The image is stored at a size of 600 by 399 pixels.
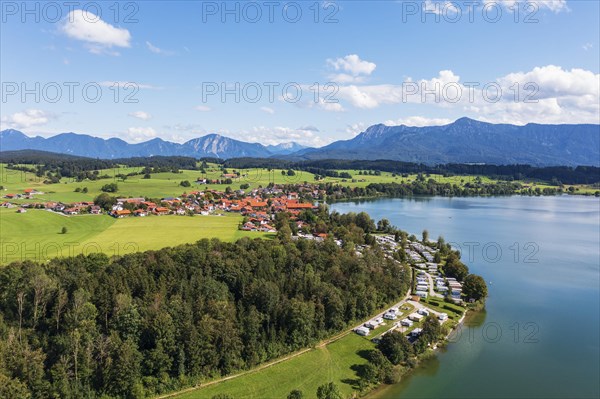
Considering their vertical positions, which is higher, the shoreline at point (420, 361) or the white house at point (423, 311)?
the white house at point (423, 311)

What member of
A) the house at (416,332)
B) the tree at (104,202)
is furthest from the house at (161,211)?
the house at (416,332)

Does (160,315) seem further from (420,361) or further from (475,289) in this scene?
(475,289)

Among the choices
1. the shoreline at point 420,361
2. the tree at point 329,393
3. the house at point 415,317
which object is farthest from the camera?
the house at point 415,317

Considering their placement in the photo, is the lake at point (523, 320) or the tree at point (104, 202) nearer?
the lake at point (523, 320)

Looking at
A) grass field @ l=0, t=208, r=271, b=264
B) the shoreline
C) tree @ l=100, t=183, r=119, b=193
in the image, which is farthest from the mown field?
the shoreline

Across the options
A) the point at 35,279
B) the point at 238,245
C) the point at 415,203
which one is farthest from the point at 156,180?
the point at 35,279

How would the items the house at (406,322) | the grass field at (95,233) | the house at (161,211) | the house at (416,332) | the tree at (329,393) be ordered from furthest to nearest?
the house at (161,211)
the grass field at (95,233)
the house at (406,322)
the house at (416,332)
the tree at (329,393)

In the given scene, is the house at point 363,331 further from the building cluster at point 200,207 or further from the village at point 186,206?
the village at point 186,206
